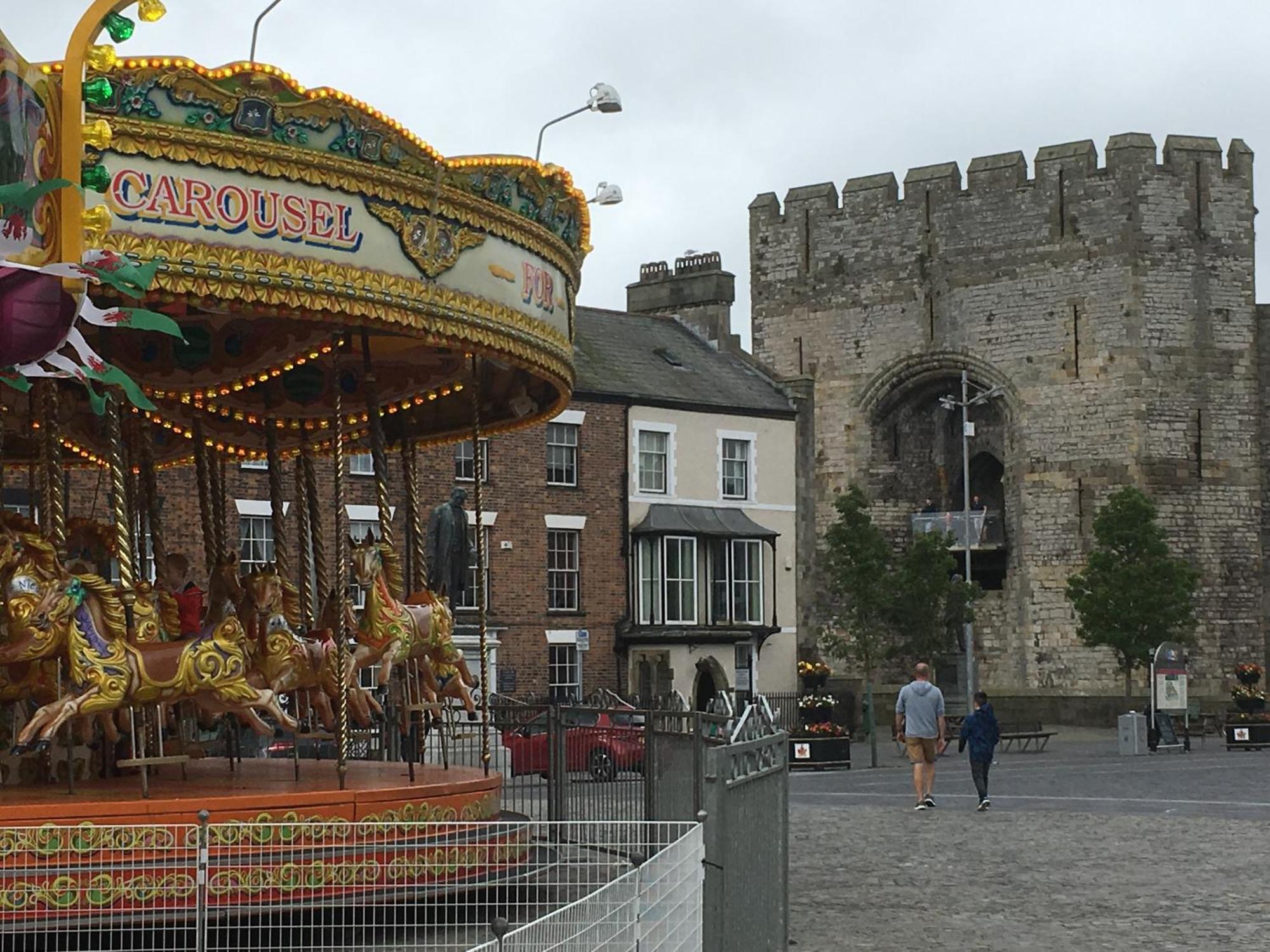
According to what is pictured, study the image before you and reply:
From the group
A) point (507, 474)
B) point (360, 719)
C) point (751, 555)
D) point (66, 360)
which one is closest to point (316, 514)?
point (360, 719)

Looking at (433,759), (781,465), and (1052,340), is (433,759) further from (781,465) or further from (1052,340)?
(1052,340)

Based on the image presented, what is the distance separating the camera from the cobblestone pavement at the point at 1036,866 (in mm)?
13094

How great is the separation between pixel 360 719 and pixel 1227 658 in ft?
146

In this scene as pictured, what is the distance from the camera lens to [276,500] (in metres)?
15.2

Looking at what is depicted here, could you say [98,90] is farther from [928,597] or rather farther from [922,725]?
[928,597]

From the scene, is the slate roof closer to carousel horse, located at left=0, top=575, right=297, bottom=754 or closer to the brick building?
the brick building

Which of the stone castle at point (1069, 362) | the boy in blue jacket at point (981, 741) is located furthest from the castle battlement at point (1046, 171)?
the boy in blue jacket at point (981, 741)

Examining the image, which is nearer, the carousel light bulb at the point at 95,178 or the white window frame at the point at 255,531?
the carousel light bulb at the point at 95,178

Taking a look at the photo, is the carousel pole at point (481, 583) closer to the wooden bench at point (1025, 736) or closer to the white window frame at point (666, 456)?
the white window frame at point (666, 456)

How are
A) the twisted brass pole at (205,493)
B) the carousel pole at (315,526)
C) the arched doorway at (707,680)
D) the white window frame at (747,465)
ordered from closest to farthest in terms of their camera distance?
the twisted brass pole at (205,493) < the carousel pole at (315,526) < the arched doorway at (707,680) < the white window frame at (747,465)

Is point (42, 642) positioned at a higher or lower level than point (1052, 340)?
lower

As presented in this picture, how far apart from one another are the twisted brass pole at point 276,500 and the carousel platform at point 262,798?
2.13 metres

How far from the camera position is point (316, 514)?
15.5m

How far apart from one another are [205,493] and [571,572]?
23.6 metres
